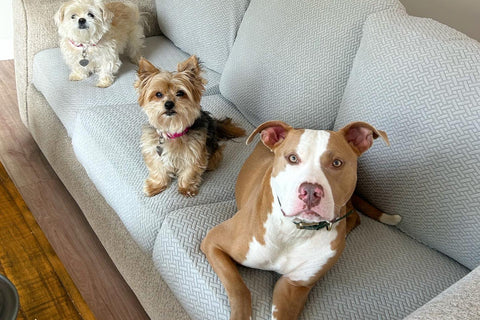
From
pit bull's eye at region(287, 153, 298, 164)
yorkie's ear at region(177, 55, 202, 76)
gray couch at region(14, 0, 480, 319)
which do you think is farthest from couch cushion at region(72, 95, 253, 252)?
pit bull's eye at region(287, 153, 298, 164)

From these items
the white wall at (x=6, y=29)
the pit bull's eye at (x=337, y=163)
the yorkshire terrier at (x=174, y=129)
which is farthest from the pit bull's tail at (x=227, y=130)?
the white wall at (x=6, y=29)

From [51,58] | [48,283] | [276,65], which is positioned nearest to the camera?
[48,283]

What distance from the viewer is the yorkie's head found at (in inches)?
64.5

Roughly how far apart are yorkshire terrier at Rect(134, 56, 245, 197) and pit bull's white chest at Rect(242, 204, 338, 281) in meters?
0.48

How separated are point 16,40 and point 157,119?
1.27 meters

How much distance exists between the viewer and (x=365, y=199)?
163 centimetres

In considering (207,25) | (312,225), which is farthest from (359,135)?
(207,25)

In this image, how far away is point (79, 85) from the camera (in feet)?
7.36

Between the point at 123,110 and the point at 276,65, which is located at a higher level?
the point at 276,65

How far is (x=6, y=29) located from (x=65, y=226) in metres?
2.11

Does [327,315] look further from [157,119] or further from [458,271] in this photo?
[157,119]

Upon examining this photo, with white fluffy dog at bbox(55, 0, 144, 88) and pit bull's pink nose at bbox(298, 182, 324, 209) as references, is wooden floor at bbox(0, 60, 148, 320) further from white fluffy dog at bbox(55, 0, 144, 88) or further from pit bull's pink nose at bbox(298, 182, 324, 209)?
pit bull's pink nose at bbox(298, 182, 324, 209)

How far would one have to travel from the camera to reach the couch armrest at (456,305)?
895mm

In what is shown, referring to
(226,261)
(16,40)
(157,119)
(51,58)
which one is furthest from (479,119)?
(16,40)
